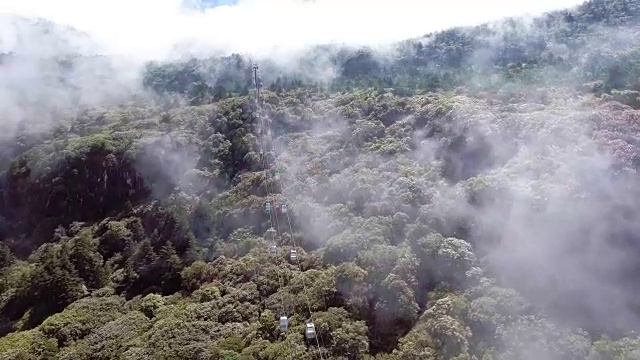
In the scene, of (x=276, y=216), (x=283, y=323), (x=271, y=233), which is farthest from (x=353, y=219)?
(x=283, y=323)

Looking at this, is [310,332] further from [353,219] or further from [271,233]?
[271,233]

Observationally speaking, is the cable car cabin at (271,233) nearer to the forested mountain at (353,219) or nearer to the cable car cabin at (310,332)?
the forested mountain at (353,219)

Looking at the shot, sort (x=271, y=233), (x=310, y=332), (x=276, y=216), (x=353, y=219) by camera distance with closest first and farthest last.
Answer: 1. (x=310, y=332)
2. (x=353, y=219)
3. (x=271, y=233)
4. (x=276, y=216)

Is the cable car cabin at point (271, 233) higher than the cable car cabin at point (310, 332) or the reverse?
higher

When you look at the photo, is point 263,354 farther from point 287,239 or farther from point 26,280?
point 26,280

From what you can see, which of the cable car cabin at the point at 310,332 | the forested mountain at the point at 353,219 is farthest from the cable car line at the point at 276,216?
the forested mountain at the point at 353,219

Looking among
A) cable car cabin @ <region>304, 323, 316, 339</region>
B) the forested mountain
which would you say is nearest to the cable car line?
cable car cabin @ <region>304, 323, 316, 339</region>

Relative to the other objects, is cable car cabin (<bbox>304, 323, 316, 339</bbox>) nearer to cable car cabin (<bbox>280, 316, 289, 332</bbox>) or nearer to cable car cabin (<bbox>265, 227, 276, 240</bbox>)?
cable car cabin (<bbox>280, 316, 289, 332</bbox>)

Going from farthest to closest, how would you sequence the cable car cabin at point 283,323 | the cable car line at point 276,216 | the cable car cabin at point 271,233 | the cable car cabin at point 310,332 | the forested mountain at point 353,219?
the cable car cabin at point 271,233
the cable car cabin at point 283,323
the forested mountain at point 353,219
the cable car line at point 276,216
the cable car cabin at point 310,332
